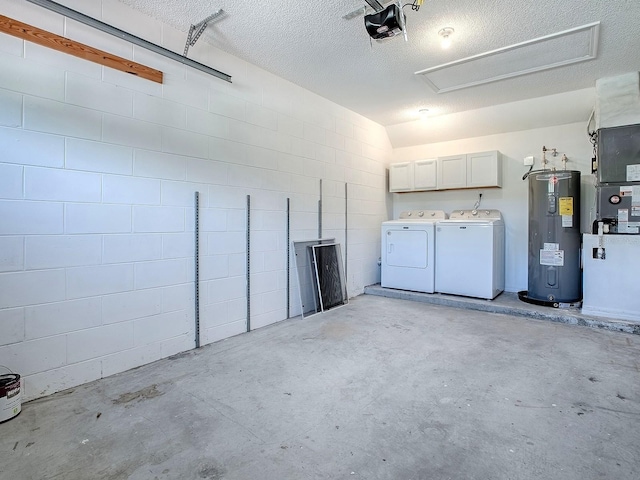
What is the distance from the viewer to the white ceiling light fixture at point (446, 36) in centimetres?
279

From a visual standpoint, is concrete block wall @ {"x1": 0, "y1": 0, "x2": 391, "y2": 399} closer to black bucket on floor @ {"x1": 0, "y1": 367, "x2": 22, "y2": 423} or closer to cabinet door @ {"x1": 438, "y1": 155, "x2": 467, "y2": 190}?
black bucket on floor @ {"x1": 0, "y1": 367, "x2": 22, "y2": 423}

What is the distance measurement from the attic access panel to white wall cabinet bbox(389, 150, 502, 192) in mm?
1251

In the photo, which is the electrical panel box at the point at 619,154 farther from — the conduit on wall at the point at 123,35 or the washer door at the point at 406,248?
the conduit on wall at the point at 123,35

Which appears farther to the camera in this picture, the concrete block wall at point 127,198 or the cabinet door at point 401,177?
the cabinet door at point 401,177

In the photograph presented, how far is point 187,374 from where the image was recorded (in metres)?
2.47

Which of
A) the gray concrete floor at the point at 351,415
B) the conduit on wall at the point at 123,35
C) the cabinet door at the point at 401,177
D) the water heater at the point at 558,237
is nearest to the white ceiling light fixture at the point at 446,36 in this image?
the conduit on wall at the point at 123,35

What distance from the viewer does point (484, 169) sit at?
15.7 feet

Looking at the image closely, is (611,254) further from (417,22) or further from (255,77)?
(255,77)

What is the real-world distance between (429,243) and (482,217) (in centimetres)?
102

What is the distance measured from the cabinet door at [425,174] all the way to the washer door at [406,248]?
880 mm

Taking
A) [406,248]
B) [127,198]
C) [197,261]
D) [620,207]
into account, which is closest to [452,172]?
[406,248]

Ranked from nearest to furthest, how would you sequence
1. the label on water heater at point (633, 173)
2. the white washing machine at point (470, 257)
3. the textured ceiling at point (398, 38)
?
the textured ceiling at point (398, 38)
the label on water heater at point (633, 173)
the white washing machine at point (470, 257)

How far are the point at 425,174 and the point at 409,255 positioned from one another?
1.36m

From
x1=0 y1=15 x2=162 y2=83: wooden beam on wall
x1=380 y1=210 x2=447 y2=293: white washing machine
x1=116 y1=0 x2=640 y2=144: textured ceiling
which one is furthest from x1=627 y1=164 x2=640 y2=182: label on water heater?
x1=0 y1=15 x2=162 y2=83: wooden beam on wall
